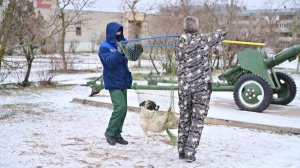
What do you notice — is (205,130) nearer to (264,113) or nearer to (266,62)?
(264,113)

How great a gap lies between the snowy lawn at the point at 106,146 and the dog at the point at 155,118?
31cm

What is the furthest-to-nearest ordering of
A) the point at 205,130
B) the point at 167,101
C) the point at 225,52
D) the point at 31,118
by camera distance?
1. the point at 225,52
2. the point at 31,118
3. the point at 205,130
4. the point at 167,101

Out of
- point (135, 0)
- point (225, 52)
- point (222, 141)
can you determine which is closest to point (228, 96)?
point (222, 141)

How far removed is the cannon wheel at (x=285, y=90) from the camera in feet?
29.8

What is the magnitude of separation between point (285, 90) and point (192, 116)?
469 centimetres

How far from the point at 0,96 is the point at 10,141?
5344 mm

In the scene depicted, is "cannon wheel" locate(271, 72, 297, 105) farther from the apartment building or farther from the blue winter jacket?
the apartment building

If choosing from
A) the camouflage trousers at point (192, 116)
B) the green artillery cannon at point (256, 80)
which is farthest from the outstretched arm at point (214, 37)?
the green artillery cannon at point (256, 80)

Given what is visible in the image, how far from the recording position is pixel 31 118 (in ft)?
26.4

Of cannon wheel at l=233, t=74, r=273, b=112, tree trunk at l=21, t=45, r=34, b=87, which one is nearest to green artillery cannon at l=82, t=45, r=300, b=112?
cannon wheel at l=233, t=74, r=273, b=112

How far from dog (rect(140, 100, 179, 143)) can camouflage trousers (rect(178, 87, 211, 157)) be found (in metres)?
0.31

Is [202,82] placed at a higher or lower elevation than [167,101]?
higher

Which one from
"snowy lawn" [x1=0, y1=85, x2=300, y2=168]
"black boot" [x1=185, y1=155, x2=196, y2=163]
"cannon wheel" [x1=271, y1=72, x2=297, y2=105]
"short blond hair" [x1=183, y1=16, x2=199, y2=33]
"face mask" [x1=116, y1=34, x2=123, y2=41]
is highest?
"short blond hair" [x1=183, y1=16, x2=199, y2=33]

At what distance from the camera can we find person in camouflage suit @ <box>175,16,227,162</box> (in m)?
5.04
